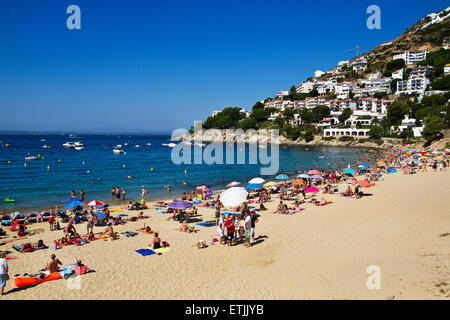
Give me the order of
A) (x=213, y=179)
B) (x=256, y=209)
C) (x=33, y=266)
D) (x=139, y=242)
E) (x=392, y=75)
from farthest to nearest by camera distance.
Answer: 1. (x=392, y=75)
2. (x=213, y=179)
3. (x=256, y=209)
4. (x=139, y=242)
5. (x=33, y=266)

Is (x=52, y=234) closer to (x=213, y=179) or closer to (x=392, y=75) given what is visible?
(x=213, y=179)

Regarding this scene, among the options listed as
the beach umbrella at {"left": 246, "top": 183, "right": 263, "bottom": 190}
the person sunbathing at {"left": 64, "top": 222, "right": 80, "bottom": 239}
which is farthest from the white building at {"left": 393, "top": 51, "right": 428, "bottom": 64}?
the person sunbathing at {"left": 64, "top": 222, "right": 80, "bottom": 239}

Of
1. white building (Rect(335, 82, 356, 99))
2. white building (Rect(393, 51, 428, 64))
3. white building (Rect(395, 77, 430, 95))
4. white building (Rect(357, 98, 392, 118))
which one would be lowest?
white building (Rect(357, 98, 392, 118))

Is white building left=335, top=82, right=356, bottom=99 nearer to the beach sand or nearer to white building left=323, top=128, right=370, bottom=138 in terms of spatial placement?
white building left=323, top=128, right=370, bottom=138

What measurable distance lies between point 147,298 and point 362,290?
17.3 ft

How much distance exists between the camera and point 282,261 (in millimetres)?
9648

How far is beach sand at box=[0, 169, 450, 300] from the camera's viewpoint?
25.0ft

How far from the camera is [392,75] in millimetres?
112875

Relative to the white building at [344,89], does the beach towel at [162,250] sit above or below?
below

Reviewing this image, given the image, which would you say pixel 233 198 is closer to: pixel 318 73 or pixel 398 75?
pixel 398 75

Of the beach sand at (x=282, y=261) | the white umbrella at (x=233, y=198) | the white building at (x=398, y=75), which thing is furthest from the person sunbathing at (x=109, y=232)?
the white building at (x=398, y=75)

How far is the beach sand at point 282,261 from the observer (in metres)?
7.63

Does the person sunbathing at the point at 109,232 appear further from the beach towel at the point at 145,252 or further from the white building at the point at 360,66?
the white building at the point at 360,66
